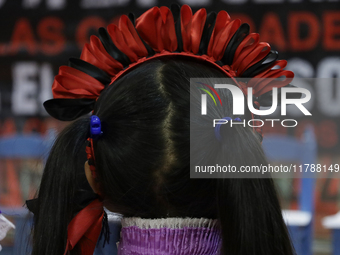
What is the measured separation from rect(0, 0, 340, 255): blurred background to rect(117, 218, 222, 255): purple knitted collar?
3.17 feet

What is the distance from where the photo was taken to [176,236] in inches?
22.5

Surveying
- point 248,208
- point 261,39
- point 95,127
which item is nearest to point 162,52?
point 95,127

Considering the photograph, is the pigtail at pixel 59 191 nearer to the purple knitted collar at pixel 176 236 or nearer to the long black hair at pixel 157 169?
the long black hair at pixel 157 169

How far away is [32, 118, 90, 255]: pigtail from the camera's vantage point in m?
0.59

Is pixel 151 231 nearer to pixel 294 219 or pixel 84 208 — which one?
pixel 84 208

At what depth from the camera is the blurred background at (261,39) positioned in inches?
64.2

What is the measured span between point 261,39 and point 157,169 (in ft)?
4.64

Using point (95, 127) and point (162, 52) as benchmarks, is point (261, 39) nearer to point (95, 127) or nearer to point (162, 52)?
point (162, 52)

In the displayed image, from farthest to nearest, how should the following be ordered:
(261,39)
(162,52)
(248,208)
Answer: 1. (261,39)
2. (162,52)
3. (248,208)

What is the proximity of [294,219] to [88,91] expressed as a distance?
1002mm

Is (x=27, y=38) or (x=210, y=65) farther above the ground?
(x=27, y=38)

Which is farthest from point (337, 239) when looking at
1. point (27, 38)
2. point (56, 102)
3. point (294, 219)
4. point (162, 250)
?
point (27, 38)

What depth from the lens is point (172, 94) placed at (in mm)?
556

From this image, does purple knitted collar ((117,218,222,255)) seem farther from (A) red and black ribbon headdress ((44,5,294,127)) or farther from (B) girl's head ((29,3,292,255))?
(A) red and black ribbon headdress ((44,5,294,127))
